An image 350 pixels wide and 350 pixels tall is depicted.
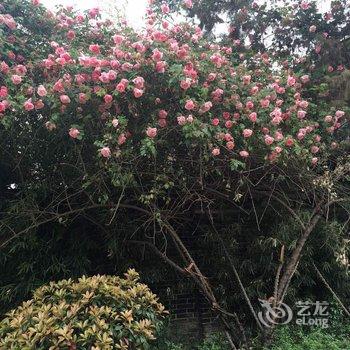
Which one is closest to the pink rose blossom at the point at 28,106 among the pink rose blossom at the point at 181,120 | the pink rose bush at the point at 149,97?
the pink rose bush at the point at 149,97

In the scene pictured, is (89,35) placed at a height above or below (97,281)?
above

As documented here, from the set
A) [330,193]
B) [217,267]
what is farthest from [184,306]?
[330,193]

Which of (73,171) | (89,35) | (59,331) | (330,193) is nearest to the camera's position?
(59,331)

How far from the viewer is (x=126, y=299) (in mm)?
2604

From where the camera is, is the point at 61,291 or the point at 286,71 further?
the point at 286,71

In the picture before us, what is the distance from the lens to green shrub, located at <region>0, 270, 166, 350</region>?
7.30ft

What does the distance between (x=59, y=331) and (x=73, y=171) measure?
166 centimetres

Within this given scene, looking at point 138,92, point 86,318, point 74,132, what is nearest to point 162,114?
point 138,92

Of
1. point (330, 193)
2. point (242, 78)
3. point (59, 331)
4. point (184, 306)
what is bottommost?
point (184, 306)

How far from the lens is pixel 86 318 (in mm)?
2400

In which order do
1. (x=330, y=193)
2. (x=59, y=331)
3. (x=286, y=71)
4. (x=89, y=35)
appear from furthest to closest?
1. (x=286, y=71)
2. (x=89, y=35)
3. (x=330, y=193)
4. (x=59, y=331)

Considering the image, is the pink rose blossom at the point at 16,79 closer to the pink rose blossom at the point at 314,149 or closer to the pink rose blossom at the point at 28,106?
the pink rose blossom at the point at 28,106

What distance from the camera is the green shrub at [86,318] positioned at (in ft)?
7.30

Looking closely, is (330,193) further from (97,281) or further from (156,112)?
(97,281)
